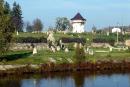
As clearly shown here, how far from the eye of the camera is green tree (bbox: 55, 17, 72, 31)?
131375mm

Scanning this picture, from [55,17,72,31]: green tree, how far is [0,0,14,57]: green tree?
243ft

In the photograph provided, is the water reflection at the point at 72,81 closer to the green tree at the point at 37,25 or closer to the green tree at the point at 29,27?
the green tree at the point at 37,25

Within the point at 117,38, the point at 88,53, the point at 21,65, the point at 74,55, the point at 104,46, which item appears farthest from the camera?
the point at 117,38

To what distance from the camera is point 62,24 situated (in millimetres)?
132000

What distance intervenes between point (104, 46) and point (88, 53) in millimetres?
17247

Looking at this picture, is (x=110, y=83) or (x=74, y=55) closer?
(x=110, y=83)

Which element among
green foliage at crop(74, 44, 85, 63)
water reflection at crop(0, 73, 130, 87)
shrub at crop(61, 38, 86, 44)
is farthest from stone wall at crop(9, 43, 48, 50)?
water reflection at crop(0, 73, 130, 87)

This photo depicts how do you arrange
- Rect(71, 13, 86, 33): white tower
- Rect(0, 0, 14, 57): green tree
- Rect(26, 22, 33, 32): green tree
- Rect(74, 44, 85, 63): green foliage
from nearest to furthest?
Rect(0, 0, 14, 57): green tree → Rect(74, 44, 85, 63): green foliage → Rect(71, 13, 86, 33): white tower → Rect(26, 22, 33, 32): green tree

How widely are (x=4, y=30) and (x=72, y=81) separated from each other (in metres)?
12.6

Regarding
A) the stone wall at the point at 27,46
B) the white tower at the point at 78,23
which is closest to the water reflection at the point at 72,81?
the stone wall at the point at 27,46

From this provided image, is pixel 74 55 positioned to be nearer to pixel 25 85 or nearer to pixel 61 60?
pixel 61 60

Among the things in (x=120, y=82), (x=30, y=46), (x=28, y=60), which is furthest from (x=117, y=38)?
(x=120, y=82)

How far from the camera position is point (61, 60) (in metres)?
57.9

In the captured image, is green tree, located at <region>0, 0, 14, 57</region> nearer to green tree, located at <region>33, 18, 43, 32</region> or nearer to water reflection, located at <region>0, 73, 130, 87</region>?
water reflection, located at <region>0, 73, 130, 87</region>
